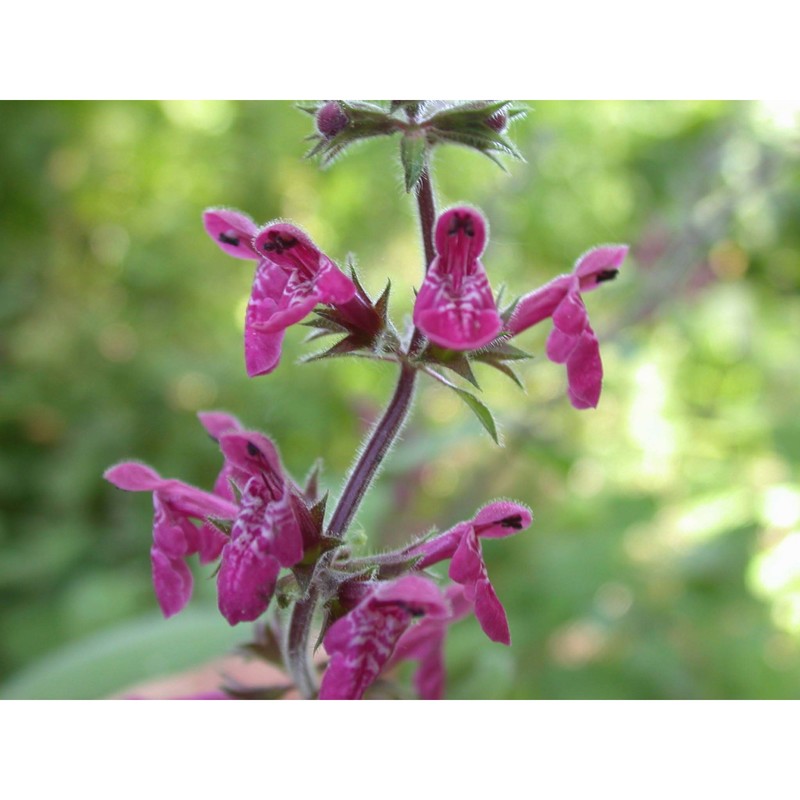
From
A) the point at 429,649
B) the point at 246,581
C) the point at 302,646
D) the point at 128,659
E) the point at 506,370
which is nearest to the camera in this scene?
the point at 246,581

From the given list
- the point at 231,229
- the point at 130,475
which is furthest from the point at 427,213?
the point at 130,475

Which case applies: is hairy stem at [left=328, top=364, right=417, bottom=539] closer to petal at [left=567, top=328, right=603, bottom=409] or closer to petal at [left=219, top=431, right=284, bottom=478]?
petal at [left=219, top=431, right=284, bottom=478]

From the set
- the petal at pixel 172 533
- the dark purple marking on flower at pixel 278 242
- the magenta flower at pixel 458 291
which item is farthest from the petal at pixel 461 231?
the petal at pixel 172 533

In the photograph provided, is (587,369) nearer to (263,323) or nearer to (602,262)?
(602,262)

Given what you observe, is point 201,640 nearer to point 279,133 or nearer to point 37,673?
point 37,673

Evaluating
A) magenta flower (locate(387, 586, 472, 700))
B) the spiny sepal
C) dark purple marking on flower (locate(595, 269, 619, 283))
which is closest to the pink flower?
the spiny sepal

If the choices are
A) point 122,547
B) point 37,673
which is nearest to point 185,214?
point 122,547

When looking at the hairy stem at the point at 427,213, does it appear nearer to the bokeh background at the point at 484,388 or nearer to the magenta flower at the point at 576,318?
the magenta flower at the point at 576,318
